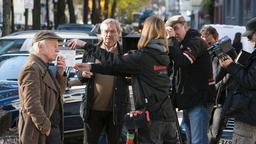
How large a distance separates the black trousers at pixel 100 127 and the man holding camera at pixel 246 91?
1689mm

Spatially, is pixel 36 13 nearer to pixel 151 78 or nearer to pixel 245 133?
pixel 151 78

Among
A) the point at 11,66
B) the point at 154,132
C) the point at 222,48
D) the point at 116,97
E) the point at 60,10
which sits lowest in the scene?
the point at 154,132

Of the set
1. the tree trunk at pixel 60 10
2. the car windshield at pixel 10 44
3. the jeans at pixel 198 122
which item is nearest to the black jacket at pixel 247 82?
the jeans at pixel 198 122

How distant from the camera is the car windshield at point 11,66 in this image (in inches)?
396

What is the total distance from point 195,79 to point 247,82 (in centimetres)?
158

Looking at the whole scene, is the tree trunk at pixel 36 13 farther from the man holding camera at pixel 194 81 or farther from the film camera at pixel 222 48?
the film camera at pixel 222 48

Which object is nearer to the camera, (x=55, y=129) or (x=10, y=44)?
(x=55, y=129)

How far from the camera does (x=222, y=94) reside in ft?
24.7

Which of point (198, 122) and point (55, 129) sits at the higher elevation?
point (55, 129)

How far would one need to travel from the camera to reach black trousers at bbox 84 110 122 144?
281 inches

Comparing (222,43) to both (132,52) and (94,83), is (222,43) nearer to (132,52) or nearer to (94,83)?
(132,52)

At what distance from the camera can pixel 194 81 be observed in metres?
7.35

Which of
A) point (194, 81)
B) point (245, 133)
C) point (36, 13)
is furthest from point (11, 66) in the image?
point (36, 13)

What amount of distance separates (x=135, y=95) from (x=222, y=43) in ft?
3.28
